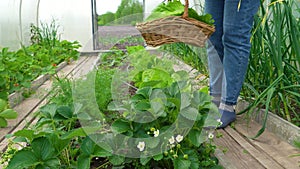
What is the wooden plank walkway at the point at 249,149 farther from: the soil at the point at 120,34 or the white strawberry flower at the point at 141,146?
the soil at the point at 120,34

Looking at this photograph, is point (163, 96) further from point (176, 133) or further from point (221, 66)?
point (221, 66)

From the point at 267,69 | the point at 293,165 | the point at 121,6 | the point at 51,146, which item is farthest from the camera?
the point at 121,6

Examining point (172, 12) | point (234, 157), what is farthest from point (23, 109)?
point (234, 157)

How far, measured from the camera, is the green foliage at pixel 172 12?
1.42 metres

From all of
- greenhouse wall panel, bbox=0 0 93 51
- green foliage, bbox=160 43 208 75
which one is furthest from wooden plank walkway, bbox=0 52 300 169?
greenhouse wall panel, bbox=0 0 93 51

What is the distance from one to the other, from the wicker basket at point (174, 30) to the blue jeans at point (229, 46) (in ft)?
0.80

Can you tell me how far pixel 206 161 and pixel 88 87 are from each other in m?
0.68

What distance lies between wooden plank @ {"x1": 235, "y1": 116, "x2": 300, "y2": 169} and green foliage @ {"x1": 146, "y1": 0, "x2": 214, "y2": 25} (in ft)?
2.06

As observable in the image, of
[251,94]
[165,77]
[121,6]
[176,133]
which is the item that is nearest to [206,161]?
[176,133]

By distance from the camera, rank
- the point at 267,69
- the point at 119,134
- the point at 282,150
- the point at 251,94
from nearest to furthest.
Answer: the point at 119,134
the point at 282,150
the point at 267,69
the point at 251,94

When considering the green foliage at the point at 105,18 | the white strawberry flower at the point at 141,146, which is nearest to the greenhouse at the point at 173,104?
the white strawberry flower at the point at 141,146

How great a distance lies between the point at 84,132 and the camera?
110 centimetres

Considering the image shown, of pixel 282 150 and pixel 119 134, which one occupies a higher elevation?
pixel 119 134

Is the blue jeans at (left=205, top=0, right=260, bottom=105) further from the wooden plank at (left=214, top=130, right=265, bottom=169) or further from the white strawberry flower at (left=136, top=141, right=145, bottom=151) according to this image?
the white strawberry flower at (left=136, top=141, right=145, bottom=151)
